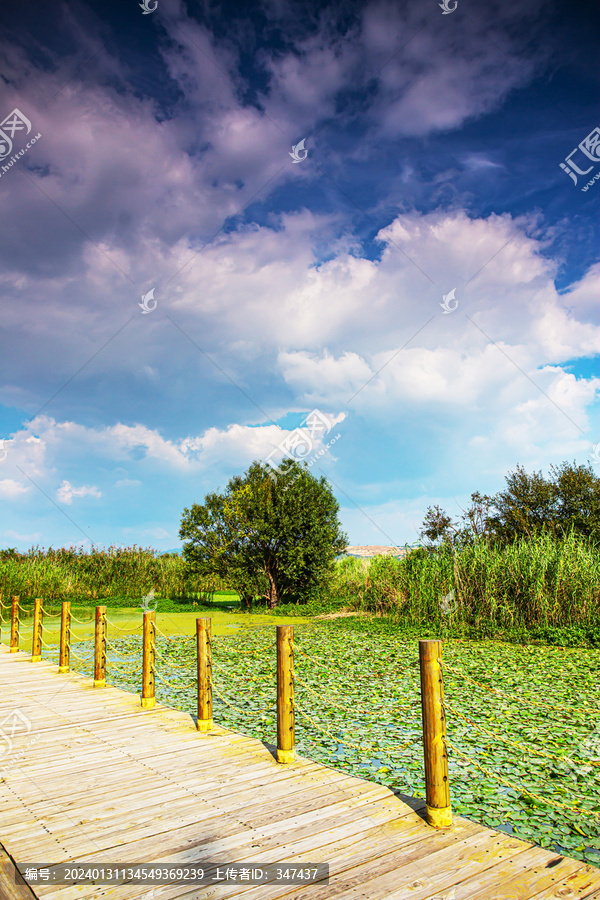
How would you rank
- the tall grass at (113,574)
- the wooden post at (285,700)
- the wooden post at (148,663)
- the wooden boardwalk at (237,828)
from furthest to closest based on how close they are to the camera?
the tall grass at (113,574), the wooden post at (148,663), the wooden post at (285,700), the wooden boardwalk at (237,828)

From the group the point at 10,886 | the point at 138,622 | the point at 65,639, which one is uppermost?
the point at 65,639

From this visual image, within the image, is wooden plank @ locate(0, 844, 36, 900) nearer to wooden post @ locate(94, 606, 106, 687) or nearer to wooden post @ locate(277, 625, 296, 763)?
wooden post @ locate(277, 625, 296, 763)

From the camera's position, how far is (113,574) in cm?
2405

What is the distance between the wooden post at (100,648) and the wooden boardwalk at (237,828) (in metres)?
2.69

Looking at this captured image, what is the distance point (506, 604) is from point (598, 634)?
2093 mm

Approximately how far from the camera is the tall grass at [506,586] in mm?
12414

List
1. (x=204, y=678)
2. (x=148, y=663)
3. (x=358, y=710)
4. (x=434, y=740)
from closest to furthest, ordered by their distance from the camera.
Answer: (x=434, y=740) → (x=204, y=678) → (x=358, y=710) → (x=148, y=663)

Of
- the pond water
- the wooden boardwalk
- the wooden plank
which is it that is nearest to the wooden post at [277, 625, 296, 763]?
the wooden boardwalk

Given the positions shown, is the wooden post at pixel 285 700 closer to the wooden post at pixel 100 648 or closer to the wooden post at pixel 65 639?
the wooden post at pixel 100 648

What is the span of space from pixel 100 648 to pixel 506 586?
30.8 ft

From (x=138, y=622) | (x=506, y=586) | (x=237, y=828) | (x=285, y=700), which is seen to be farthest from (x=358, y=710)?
(x=138, y=622)

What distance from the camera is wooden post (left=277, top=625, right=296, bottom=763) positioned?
15.0ft

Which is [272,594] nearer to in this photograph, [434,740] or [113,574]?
[113,574]
